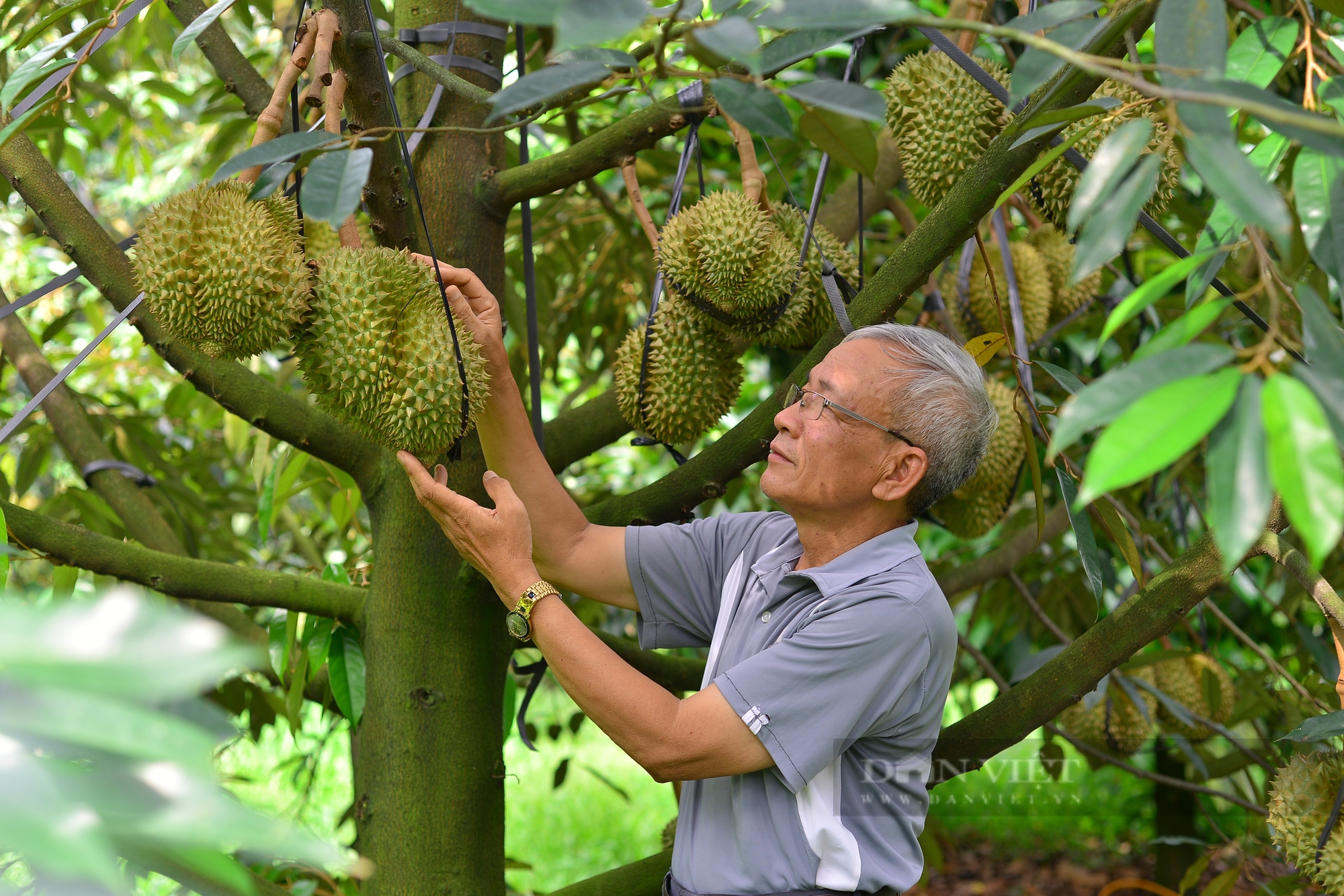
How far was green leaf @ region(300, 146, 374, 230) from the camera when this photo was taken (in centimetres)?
60

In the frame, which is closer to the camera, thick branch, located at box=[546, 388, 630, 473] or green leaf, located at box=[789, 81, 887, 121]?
green leaf, located at box=[789, 81, 887, 121]

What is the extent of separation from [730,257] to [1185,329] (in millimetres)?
716

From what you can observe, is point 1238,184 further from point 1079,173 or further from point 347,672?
point 347,672

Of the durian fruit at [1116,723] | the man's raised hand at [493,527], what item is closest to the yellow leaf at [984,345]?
the man's raised hand at [493,527]

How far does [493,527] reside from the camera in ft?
3.73

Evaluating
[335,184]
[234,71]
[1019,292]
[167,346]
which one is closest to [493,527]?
[167,346]

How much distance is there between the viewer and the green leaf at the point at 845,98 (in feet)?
2.00

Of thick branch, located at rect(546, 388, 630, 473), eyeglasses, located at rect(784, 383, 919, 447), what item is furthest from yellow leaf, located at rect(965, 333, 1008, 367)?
thick branch, located at rect(546, 388, 630, 473)

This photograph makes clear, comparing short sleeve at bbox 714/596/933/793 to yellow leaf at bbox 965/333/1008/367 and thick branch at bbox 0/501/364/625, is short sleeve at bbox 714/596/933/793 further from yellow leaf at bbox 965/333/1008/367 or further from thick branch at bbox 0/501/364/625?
thick branch at bbox 0/501/364/625

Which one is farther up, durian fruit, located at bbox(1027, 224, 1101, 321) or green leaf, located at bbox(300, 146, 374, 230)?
durian fruit, located at bbox(1027, 224, 1101, 321)

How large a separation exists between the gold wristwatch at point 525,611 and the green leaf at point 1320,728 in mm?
736

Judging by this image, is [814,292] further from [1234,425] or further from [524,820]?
[524,820]

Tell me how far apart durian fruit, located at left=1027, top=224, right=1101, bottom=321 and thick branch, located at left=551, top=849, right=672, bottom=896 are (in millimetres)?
1120

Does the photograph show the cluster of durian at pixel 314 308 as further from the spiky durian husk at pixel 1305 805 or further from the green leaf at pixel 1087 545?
the spiky durian husk at pixel 1305 805
